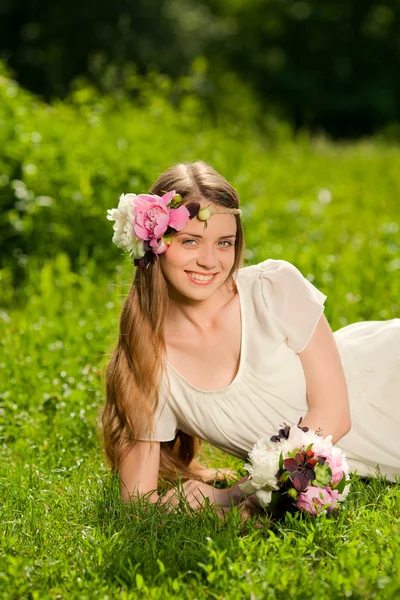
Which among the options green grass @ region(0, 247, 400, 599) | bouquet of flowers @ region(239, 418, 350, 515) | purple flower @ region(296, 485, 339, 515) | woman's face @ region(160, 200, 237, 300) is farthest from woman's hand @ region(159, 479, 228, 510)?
woman's face @ region(160, 200, 237, 300)

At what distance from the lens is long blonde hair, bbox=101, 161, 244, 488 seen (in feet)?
10.4

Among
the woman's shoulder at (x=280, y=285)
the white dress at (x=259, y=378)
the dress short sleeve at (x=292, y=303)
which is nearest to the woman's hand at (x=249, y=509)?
the white dress at (x=259, y=378)

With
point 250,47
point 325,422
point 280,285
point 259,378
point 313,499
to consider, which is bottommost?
point 313,499

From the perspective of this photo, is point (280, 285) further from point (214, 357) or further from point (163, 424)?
point (163, 424)

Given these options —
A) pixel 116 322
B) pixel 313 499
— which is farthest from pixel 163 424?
pixel 116 322

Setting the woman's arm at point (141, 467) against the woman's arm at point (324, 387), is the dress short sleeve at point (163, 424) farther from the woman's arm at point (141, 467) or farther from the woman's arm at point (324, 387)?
the woman's arm at point (324, 387)

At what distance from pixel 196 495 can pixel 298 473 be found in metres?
0.54

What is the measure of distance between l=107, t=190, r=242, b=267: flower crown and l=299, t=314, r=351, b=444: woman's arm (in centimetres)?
53

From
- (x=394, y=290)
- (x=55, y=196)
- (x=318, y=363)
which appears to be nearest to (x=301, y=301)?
(x=318, y=363)

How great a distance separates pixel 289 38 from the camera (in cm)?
2555

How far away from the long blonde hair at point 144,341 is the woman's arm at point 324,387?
1.21 feet

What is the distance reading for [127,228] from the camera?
3107mm

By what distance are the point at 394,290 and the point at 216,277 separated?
2375mm

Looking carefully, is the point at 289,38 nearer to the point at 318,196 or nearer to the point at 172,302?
the point at 318,196
